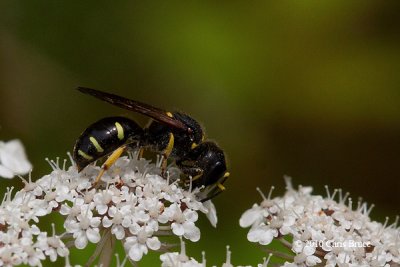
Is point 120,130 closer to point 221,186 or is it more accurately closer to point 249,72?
point 221,186

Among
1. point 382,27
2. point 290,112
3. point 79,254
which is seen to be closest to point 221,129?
point 290,112

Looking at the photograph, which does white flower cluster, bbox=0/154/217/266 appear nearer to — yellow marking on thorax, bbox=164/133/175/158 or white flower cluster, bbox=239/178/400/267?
yellow marking on thorax, bbox=164/133/175/158

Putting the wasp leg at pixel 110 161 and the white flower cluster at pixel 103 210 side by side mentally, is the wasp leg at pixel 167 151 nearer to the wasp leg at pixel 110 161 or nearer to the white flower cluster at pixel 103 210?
the white flower cluster at pixel 103 210

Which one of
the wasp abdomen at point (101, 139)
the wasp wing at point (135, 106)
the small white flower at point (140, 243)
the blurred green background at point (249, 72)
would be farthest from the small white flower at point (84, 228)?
the blurred green background at point (249, 72)

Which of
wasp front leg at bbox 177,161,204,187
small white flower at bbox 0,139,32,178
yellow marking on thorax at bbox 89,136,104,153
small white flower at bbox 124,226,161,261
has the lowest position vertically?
small white flower at bbox 0,139,32,178

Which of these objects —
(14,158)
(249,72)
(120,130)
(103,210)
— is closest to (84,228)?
(103,210)

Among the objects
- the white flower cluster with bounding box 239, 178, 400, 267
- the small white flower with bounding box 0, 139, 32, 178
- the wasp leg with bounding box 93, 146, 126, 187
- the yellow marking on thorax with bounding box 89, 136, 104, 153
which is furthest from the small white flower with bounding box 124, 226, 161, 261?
the small white flower with bounding box 0, 139, 32, 178

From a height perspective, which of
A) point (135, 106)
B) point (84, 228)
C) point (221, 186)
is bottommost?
point (84, 228)
